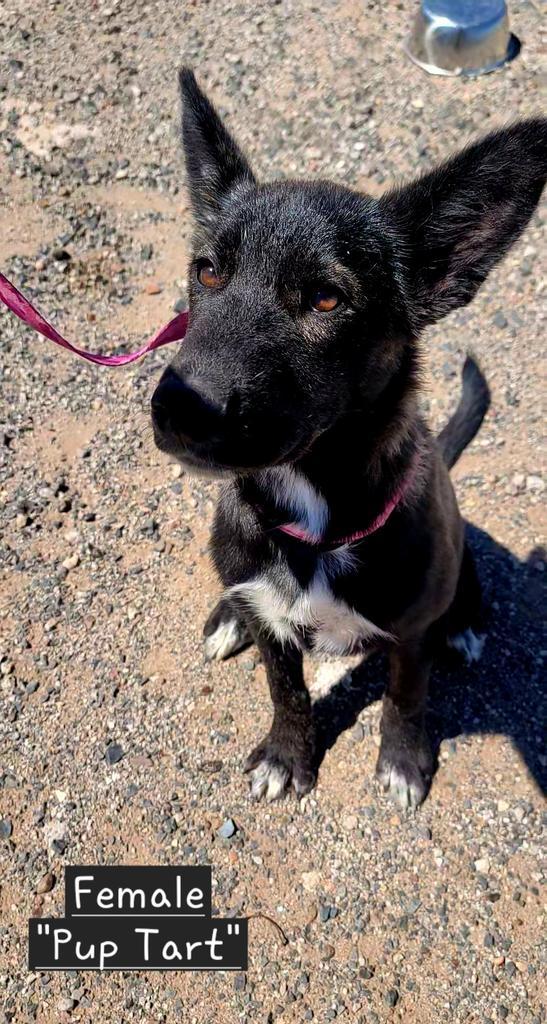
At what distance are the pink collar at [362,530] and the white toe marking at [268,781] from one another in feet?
3.76

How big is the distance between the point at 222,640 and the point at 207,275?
6.07ft

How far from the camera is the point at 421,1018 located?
300 centimetres

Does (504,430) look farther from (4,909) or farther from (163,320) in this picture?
(4,909)

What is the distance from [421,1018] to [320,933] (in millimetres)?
442

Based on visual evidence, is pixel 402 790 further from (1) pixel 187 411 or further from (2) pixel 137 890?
(1) pixel 187 411

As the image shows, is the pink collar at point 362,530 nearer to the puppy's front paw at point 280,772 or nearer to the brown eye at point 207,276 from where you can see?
the brown eye at point 207,276

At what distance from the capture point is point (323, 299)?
7.80 feet

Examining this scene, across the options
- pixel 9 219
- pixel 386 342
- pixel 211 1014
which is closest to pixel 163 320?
pixel 9 219

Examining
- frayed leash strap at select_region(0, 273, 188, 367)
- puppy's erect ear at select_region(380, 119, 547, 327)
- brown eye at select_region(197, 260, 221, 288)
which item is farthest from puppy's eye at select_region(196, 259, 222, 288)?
puppy's erect ear at select_region(380, 119, 547, 327)

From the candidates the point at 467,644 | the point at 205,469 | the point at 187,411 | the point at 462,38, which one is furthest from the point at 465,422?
the point at 462,38

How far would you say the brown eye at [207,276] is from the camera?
2492 mm

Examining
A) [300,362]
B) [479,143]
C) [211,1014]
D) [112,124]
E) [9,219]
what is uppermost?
[479,143]

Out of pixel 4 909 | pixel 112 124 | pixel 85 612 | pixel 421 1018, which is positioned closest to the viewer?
pixel 421 1018

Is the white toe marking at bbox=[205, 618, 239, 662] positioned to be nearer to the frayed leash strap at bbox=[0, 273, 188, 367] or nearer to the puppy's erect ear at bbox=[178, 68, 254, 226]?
the frayed leash strap at bbox=[0, 273, 188, 367]
